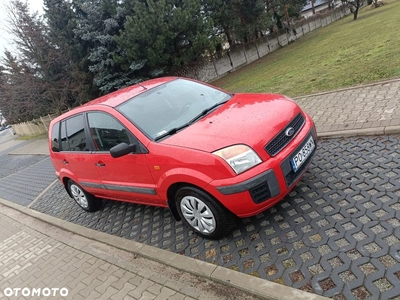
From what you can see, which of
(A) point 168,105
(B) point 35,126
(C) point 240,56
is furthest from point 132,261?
(B) point 35,126

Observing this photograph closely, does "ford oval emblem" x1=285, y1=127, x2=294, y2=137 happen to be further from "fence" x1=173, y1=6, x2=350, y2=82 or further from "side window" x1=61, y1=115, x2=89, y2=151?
"fence" x1=173, y1=6, x2=350, y2=82

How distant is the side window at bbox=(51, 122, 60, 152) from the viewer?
5055mm

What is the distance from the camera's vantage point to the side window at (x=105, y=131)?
357cm

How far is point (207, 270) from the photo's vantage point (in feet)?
9.53

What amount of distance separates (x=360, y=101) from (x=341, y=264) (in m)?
3.97

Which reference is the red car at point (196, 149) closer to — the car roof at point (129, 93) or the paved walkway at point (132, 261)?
the car roof at point (129, 93)

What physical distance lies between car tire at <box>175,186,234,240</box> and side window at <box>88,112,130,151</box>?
96 cm

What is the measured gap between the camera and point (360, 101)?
5.46 metres

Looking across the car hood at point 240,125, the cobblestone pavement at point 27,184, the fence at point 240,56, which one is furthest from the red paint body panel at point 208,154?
the fence at point 240,56

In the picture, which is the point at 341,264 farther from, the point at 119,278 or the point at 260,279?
the point at 119,278

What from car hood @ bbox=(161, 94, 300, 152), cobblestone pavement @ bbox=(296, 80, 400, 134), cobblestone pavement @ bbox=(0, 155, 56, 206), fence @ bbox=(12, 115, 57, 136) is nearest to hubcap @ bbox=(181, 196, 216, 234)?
car hood @ bbox=(161, 94, 300, 152)

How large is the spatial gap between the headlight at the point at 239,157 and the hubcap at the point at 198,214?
57 centimetres

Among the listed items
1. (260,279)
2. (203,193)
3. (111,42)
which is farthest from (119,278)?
(111,42)

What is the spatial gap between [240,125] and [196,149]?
1.82 ft
